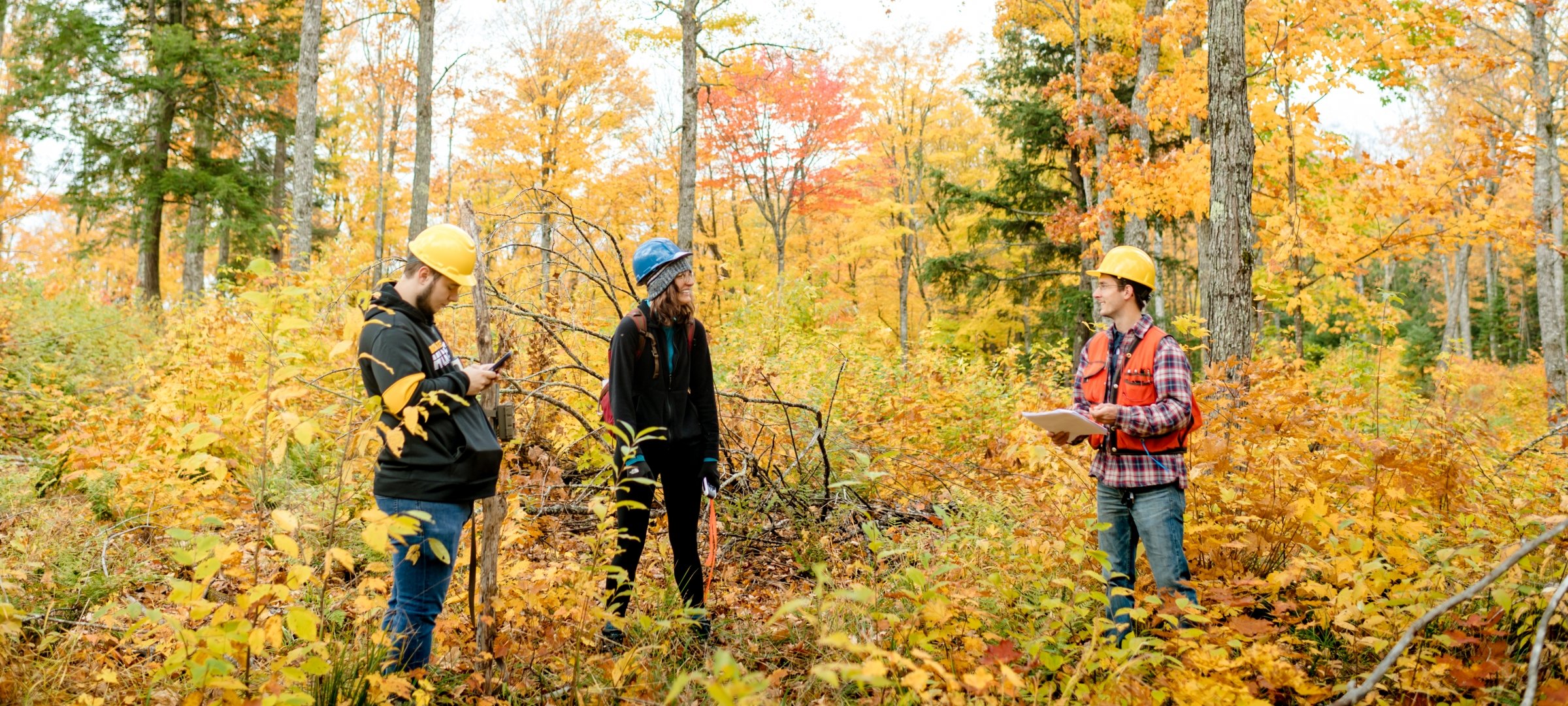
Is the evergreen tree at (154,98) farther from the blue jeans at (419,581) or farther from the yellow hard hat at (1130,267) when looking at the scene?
the yellow hard hat at (1130,267)

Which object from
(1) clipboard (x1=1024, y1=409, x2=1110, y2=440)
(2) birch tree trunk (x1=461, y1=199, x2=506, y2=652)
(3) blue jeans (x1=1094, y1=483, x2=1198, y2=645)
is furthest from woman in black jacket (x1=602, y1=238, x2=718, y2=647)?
(3) blue jeans (x1=1094, y1=483, x2=1198, y2=645)

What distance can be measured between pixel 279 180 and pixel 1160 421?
18.3m

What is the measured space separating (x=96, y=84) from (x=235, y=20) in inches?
111

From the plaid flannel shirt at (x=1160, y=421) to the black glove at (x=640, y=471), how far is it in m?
1.93

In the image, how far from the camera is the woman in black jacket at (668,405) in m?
3.61

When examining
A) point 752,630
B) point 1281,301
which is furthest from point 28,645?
point 1281,301

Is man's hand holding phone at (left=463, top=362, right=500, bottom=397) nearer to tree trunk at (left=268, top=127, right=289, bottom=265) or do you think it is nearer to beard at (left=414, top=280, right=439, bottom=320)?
beard at (left=414, top=280, right=439, bottom=320)

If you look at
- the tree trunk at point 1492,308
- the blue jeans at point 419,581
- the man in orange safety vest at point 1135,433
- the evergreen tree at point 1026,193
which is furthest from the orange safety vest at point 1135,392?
the tree trunk at point 1492,308

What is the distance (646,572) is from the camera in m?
4.57

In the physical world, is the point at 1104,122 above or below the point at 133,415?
above

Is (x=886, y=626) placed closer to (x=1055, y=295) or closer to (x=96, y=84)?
(x=1055, y=295)

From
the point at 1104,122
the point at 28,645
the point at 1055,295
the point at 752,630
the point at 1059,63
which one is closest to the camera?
the point at 28,645

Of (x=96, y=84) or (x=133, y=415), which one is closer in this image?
(x=133, y=415)

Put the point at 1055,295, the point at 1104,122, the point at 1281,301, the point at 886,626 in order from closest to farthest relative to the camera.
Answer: the point at 886,626 → the point at 1281,301 → the point at 1104,122 → the point at 1055,295
